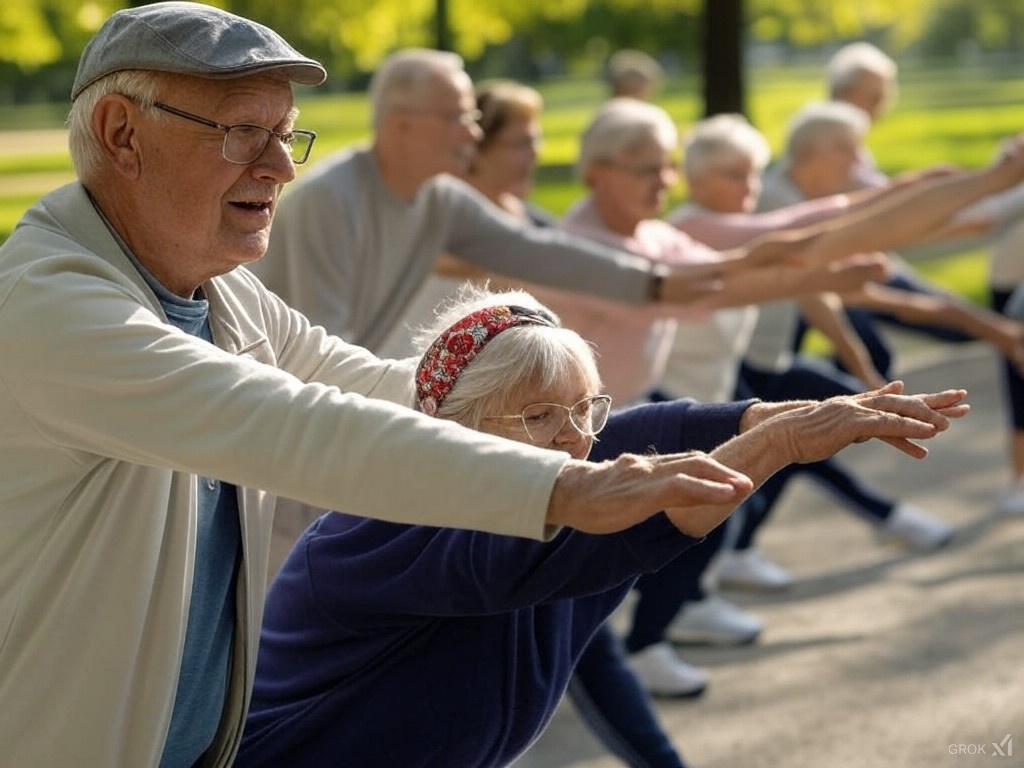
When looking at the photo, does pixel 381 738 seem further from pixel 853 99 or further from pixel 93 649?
pixel 853 99

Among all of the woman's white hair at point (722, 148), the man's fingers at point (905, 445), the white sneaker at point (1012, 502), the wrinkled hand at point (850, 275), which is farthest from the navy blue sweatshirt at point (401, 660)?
the white sneaker at point (1012, 502)

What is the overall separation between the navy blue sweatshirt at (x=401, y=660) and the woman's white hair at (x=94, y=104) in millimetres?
734

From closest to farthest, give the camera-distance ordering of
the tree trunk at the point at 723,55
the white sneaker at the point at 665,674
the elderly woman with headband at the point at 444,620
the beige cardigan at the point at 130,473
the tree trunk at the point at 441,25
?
the beige cardigan at the point at 130,473 → the elderly woman with headband at the point at 444,620 → the white sneaker at the point at 665,674 → the tree trunk at the point at 441,25 → the tree trunk at the point at 723,55

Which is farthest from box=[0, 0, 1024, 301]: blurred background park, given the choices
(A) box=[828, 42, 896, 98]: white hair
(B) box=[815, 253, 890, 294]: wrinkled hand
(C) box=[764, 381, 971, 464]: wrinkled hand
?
(C) box=[764, 381, 971, 464]: wrinkled hand

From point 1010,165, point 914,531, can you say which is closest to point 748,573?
point 914,531

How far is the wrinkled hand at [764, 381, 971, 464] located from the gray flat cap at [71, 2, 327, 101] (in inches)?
34.8

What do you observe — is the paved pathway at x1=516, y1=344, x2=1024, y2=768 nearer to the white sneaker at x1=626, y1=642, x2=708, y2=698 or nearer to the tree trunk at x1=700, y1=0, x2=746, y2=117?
the white sneaker at x1=626, y1=642, x2=708, y2=698

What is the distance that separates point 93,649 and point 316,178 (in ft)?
10.3

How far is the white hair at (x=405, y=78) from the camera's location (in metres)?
5.78

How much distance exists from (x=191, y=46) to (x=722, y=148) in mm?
4575

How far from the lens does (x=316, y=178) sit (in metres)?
5.51

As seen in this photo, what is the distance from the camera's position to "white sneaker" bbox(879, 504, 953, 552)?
773 cm

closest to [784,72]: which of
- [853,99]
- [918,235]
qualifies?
[853,99]

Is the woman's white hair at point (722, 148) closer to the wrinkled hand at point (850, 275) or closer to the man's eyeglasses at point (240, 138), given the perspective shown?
the wrinkled hand at point (850, 275)
